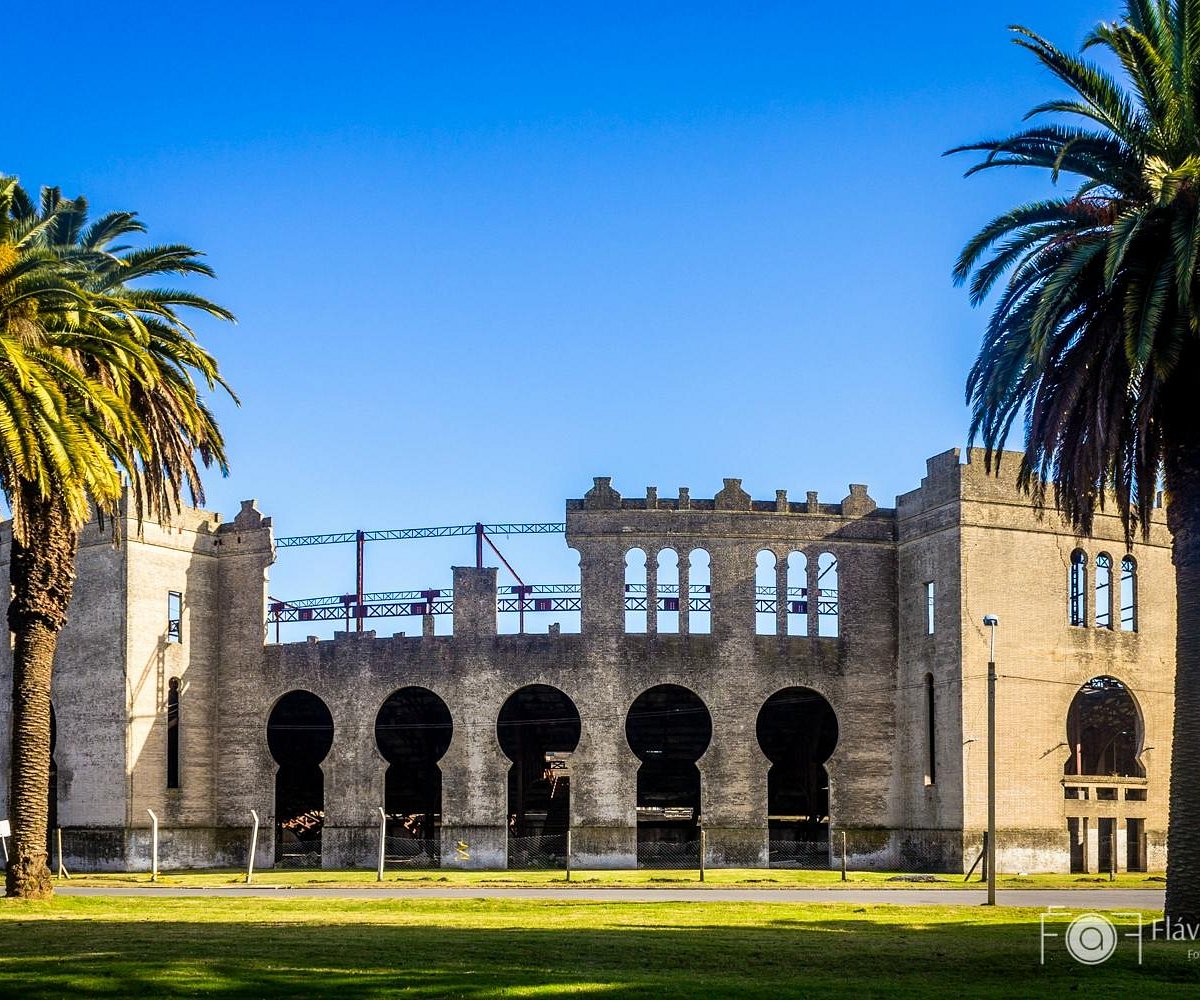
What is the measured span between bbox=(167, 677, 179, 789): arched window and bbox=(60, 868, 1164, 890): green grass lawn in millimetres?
4997

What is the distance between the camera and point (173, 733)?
6000 cm

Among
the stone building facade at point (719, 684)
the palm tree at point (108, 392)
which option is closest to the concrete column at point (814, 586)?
the stone building facade at point (719, 684)

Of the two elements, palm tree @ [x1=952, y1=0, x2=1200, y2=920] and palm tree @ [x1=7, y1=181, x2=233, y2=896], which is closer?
palm tree @ [x1=952, y1=0, x2=1200, y2=920]

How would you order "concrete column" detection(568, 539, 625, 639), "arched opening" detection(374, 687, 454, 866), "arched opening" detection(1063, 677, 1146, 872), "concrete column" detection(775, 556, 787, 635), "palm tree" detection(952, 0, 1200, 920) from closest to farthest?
"palm tree" detection(952, 0, 1200, 920)
"arched opening" detection(1063, 677, 1146, 872)
"concrete column" detection(568, 539, 625, 639)
"concrete column" detection(775, 556, 787, 635)
"arched opening" detection(374, 687, 454, 866)

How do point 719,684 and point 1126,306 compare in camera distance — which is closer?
point 1126,306

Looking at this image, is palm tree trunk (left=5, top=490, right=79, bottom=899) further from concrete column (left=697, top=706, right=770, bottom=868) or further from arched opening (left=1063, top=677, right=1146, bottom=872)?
arched opening (left=1063, top=677, right=1146, bottom=872)

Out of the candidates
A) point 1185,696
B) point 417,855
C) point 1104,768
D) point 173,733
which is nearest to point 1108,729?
point 1104,768

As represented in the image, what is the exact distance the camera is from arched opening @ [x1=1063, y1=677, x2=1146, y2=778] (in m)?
57.0

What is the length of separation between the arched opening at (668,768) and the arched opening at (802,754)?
104 inches

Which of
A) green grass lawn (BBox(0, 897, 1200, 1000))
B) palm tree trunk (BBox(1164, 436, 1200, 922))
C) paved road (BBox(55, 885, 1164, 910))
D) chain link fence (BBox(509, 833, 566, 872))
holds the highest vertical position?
palm tree trunk (BBox(1164, 436, 1200, 922))

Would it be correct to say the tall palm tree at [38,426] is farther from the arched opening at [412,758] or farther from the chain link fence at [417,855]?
the arched opening at [412,758]

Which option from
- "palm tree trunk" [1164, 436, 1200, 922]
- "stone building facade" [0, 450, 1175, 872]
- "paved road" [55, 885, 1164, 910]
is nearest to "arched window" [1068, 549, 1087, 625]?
"stone building facade" [0, 450, 1175, 872]

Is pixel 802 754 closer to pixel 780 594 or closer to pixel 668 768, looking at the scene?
pixel 668 768

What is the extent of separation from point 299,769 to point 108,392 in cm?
4105
